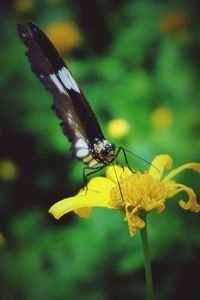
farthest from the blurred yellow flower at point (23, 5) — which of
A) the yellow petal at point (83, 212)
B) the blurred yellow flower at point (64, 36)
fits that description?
the yellow petal at point (83, 212)

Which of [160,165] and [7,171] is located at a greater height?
[7,171]

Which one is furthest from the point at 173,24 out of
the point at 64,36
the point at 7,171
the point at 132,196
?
the point at 132,196

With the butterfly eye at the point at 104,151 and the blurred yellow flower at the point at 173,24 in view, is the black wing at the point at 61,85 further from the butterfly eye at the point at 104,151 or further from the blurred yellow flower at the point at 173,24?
the blurred yellow flower at the point at 173,24

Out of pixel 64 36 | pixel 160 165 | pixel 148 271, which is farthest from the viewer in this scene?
pixel 64 36

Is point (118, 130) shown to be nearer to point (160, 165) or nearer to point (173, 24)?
point (160, 165)

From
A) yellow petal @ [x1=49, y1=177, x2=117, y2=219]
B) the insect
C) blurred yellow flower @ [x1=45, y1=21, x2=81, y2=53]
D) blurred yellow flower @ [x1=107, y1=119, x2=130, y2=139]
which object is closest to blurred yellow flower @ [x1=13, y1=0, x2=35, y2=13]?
blurred yellow flower @ [x1=45, y1=21, x2=81, y2=53]

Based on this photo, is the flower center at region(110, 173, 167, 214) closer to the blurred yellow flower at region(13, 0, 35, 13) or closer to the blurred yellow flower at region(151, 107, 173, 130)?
the blurred yellow flower at region(151, 107, 173, 130)

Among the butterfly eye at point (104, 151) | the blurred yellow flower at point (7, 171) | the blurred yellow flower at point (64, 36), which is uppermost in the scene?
the blurred yellow flower at point (64, 36)

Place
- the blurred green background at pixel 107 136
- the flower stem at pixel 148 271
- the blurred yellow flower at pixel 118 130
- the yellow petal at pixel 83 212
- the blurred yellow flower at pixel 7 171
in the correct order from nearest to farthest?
the flower stem at pixel 148 271 < the yellow petal at pixel 83 212 < the blurred green background at pixel 107 136 < the blurred yellow flower at pixel 118 130 < the blurred yellow flower at pixel 7 171
